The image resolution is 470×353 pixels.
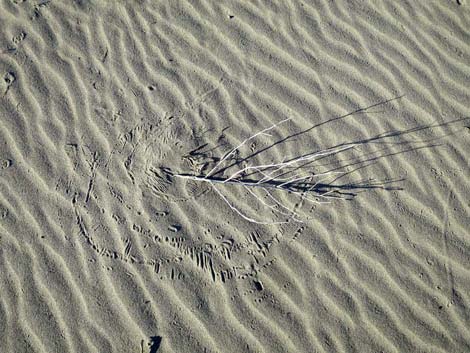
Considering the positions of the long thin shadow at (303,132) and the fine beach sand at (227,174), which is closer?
the fine beach sand at (227,174)

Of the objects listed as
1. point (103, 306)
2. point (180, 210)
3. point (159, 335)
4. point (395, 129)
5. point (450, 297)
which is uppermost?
point (395, 129)

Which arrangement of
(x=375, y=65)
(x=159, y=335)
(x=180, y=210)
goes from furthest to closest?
(x=375, y=65)
(x=180, y=210)
(x=159, y=335)

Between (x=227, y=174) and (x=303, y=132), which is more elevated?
(x=303, y=132)

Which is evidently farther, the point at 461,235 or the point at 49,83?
the point at 49,83

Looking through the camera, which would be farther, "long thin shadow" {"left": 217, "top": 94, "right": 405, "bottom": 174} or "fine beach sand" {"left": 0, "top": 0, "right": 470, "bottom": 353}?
"long thin shadow" {"left": 217, "top": 94, "right": 405, "bottom": 174}

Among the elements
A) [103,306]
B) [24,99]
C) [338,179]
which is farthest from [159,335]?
[24,99]

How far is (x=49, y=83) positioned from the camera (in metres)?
3.28

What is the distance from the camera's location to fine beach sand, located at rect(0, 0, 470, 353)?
2932 mm

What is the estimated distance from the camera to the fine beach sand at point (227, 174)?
2.93m

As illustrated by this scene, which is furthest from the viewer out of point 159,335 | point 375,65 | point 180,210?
point 375,65

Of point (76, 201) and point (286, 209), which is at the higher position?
point (76, 201)

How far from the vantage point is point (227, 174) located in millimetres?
A: 3178

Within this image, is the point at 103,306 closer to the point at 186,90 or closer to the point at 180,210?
the point at 180,210

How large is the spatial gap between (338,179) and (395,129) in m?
0.66
